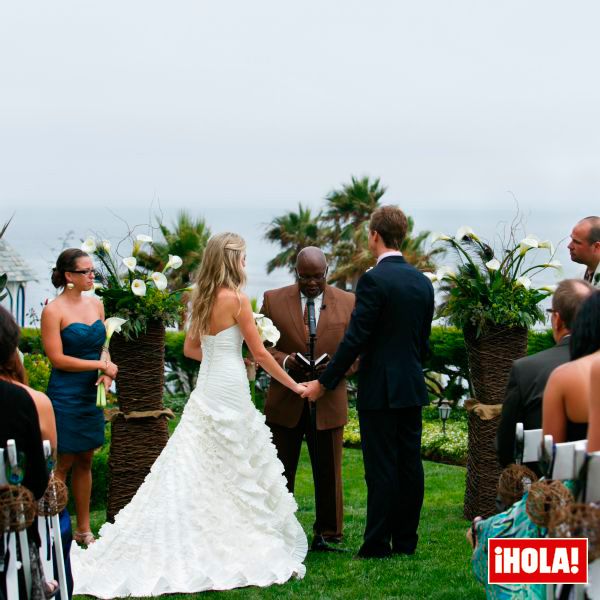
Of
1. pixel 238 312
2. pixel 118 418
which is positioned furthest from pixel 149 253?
pixel 238 312

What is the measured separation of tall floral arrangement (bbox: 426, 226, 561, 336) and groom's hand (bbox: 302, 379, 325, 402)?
1337 mm

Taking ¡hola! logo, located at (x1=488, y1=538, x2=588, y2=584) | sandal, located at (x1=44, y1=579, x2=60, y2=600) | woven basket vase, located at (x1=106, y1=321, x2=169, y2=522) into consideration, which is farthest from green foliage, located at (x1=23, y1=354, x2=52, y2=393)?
¡hola! logo, located at (x1=488, y1=538, x2=588, y2=584)

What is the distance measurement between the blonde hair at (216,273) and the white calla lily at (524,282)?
225 centimetres

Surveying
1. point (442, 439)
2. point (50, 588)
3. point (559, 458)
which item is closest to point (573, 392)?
point (559, 458)

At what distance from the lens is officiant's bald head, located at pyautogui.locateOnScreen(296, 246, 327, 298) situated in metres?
6.75

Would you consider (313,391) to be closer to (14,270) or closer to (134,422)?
(134,422)

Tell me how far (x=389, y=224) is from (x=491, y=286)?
1346 mm

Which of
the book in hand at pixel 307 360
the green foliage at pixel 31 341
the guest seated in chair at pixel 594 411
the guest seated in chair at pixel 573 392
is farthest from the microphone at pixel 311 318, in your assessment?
the green foliage at pixel 31 341

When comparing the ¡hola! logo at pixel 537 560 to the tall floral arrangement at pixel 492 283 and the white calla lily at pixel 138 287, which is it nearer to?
the tall floral arrangement at pixel 492 283

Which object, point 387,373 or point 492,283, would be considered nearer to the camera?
point 387,373

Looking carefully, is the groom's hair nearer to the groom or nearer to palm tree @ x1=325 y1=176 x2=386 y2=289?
the groom

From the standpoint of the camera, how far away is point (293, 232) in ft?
104

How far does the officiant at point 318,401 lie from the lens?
6.94m

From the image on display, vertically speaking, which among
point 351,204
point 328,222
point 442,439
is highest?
point 351,204
